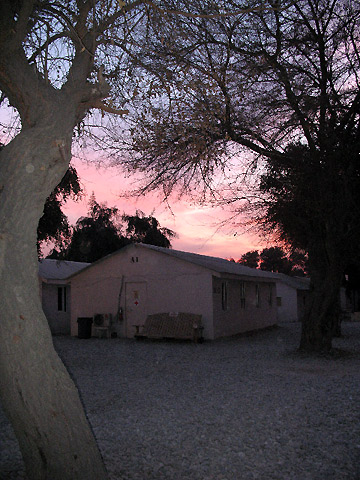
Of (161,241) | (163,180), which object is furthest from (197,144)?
(161,241)

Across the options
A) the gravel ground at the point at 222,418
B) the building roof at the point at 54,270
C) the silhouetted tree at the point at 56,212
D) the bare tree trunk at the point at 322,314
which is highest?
the silhouetted tree at the point at 56,212

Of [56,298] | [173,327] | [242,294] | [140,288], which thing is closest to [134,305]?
[140,288]

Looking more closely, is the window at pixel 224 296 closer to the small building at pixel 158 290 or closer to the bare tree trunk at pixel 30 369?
the small building at pixel 158 290

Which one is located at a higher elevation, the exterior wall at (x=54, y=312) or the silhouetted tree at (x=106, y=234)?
the silhouetted tree at (x=106, y=234)

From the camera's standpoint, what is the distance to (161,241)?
4309 cm

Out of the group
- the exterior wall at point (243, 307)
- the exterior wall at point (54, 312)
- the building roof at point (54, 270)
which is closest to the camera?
the exterior wall at point (243, 307)

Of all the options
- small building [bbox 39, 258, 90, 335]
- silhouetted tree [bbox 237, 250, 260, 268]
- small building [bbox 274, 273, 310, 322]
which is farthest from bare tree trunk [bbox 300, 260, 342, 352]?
silhouetted tree [bbox 237, 250, 260, 268]

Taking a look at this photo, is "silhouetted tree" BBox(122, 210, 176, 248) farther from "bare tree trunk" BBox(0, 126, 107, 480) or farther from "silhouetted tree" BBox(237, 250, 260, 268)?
"bare tree trunk" BBox(0, 126, 107, 480)

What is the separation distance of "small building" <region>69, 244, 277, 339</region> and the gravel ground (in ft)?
19.0

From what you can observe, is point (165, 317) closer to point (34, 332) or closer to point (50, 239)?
point (50, 239)

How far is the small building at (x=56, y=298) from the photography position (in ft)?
71.3

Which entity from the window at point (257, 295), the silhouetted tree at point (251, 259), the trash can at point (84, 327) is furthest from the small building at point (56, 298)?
the silhouetted tree at point (251, 259)

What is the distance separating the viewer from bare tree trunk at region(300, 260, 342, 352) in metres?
13.2

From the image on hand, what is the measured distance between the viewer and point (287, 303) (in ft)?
113
